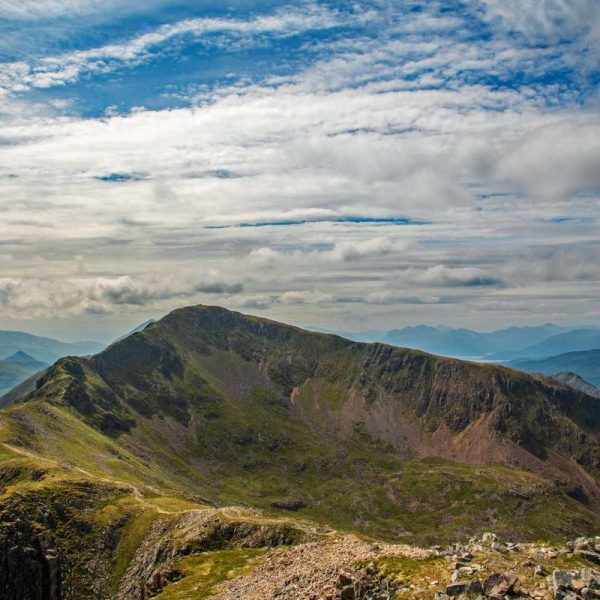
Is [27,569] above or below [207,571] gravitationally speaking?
below

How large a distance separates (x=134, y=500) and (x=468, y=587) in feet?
466

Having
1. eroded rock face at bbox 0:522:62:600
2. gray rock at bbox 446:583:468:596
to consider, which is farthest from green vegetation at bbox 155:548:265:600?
eroded rock face at bbox 0:522:62:600

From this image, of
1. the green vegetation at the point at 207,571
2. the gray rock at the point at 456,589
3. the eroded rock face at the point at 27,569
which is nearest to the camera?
the gray rock at the point at 456,589

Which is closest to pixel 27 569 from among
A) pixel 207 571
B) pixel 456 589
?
pixel 207 571

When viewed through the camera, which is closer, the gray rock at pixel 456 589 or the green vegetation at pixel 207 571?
the gray rock at pixel 456 589

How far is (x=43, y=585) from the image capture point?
458ft

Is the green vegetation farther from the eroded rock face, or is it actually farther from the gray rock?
the eroded rock face

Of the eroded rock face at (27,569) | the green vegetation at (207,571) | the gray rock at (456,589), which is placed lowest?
the eroded rock face at (27,569)

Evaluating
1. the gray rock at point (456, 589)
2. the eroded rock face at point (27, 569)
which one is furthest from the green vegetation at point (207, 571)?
the eroded rock face at point (27, 569)

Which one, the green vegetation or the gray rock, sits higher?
the gray rock

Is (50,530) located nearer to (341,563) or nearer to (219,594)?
(219,594)

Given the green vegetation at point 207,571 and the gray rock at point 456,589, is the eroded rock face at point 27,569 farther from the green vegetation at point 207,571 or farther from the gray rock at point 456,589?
the gray rock at point 456,589

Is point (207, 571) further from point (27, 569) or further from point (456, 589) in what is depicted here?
point (27, 569)

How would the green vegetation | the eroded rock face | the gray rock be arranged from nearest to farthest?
the gray rock → the green vegetation → the eroded rock face
